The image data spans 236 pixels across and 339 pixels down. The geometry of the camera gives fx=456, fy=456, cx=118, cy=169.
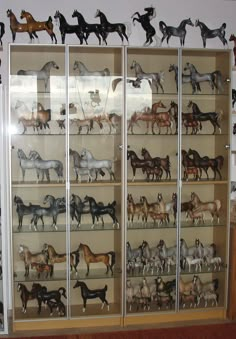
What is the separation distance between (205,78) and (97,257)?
1.83 metres

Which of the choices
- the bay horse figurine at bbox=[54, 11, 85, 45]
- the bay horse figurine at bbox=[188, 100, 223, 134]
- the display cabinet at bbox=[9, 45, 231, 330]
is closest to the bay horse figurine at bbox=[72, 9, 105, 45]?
the bay horse figurine at bbox=[54, 11, 85, 45]

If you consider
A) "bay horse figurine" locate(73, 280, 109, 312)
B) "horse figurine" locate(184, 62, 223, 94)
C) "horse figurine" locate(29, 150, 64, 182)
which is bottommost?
"bay horse figurine" locate(73, 280, 109, 312)

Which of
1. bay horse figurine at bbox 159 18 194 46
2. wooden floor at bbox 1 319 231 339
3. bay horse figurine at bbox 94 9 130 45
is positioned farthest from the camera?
bay horse figurine at bbox 159 18 194 46

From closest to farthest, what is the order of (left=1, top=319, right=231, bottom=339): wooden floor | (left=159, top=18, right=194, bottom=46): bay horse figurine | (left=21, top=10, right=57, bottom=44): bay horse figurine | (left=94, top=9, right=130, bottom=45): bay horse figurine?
(left=1, top=319, right=231, bottom=339): wooden floor < (left=21, top=10, right=57, bottom=44): bay horse figurine < (left=94, top=9, right=130, bottom=45): bay horse figurine < (left=159, top=18, right=194, bottom=46): bay horse figurine

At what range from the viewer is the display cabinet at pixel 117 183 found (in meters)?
3.83

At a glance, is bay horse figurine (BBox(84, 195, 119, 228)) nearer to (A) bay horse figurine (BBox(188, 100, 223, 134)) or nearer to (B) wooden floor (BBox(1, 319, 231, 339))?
(B) wooden floor (BBox(1, 319, 231, 339))

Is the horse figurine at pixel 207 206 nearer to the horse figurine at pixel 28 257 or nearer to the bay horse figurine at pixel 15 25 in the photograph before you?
the horse figurine at pixel 28 257

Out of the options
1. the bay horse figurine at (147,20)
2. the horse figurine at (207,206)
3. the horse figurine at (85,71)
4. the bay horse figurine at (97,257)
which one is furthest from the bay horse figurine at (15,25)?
the horse figurine at (207,206)

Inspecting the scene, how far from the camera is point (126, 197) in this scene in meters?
3.84

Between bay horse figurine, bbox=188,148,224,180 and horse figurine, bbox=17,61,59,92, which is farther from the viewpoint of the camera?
bay horse figurine, bbox=188,148,224,180

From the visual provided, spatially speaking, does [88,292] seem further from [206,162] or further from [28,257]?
[206,162]

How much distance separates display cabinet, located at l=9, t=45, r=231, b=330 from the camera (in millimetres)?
3834

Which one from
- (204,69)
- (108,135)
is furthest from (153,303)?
(204,69)

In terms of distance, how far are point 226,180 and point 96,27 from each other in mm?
1738
